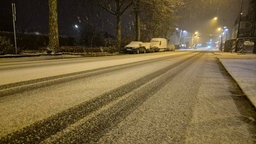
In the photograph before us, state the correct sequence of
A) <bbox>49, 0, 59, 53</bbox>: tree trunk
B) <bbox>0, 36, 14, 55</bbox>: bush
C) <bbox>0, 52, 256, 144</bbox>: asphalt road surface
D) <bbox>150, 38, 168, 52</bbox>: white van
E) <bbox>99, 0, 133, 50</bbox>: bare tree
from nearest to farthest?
<bbox>0, 52, 256, 144</bbox>: asphalt road surface → <bbox>0, 36, 14, 55</bbox>: bush → <bbox>49, 0, 59, 53</bbox>: tree trunk → <bbox>99, 0, 133, 50</bbox>: bare tree → <bbox>150, 38, 168, 52</bbox>: white van

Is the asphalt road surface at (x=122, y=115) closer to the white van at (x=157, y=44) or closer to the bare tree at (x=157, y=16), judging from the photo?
the bare tree at (x=157, y=16)

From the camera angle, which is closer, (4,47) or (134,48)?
(4,47)

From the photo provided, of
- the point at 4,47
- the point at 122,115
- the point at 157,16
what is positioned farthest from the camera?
the point at 157,16

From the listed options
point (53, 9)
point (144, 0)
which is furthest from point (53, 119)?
point (144, 0)

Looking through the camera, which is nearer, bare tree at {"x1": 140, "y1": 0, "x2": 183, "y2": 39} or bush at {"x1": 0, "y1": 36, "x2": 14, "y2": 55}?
bush at {"x1": 0, "y1": 36, "x2": 14, "y2": 55}

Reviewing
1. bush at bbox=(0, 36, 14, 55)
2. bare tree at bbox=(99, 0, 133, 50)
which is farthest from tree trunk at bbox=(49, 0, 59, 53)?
bare tree at bbox=(99, 0, 133, 50)

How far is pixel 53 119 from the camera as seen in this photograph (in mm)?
3328

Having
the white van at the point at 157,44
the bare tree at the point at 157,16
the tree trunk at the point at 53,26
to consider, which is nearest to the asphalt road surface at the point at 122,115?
the tree trunk at the point at 53,26

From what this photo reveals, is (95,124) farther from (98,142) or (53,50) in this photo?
(53,50)

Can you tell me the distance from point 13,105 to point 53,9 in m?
17.1

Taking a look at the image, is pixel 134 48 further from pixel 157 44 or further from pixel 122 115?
pixel 122 115

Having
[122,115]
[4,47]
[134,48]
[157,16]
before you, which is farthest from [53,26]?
[157,16]

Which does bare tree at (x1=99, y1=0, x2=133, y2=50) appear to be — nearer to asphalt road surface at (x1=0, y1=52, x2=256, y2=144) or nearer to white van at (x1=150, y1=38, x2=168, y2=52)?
white van at (x1=150, y1=38, x2=168, y2=52)

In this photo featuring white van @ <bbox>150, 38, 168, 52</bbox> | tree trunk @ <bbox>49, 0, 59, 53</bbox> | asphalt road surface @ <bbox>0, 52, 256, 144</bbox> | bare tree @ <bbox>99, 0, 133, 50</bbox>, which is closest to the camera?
asphalt road surface @ <bbox>0, 52, 256, 144</bbox>
